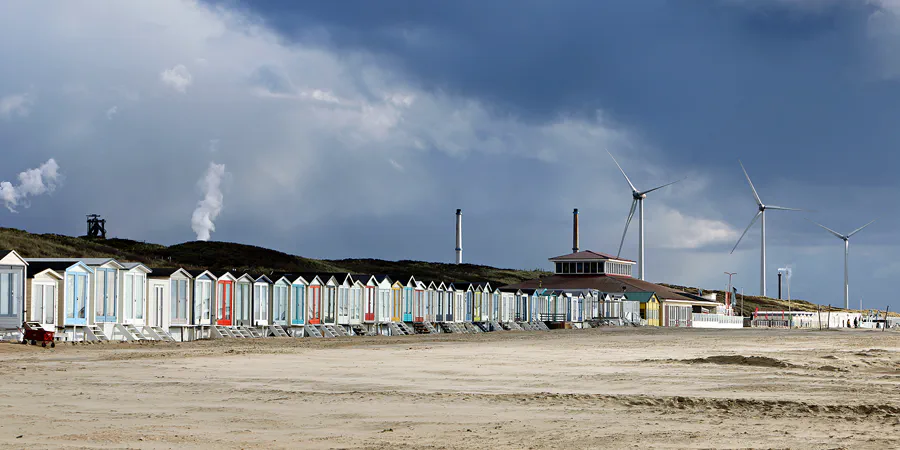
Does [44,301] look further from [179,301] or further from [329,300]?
[329,300]

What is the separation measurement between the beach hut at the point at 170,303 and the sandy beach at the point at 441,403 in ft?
58.9

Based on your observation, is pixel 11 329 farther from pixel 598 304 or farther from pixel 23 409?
pixel 598 304

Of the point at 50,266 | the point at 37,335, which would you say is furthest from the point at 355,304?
the point at 37,335

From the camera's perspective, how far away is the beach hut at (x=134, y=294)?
50469 millimetres

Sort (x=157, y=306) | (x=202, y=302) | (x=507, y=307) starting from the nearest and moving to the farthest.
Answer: (x=157, y=306) < (x=202, y=302) < (x=507, y=307)

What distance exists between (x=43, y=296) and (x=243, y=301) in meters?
16.1

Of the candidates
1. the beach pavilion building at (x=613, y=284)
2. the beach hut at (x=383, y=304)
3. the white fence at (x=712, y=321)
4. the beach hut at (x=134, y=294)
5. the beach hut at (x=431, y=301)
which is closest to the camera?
the beach hut at (x=134, y=294)

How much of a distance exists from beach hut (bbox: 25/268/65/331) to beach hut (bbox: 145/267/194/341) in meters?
6.65

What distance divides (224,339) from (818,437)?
142ft

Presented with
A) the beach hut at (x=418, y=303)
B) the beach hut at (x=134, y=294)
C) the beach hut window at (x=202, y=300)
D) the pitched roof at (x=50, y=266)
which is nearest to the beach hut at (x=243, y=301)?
the beach hut window at (x=202, y=300)

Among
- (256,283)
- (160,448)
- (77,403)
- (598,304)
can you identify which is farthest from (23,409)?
(598,304)

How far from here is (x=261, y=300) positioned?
6172 cm

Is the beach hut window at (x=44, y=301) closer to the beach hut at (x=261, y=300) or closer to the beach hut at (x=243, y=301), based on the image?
the beach hut at (x=243, y=301)

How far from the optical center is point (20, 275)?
43906 mm
